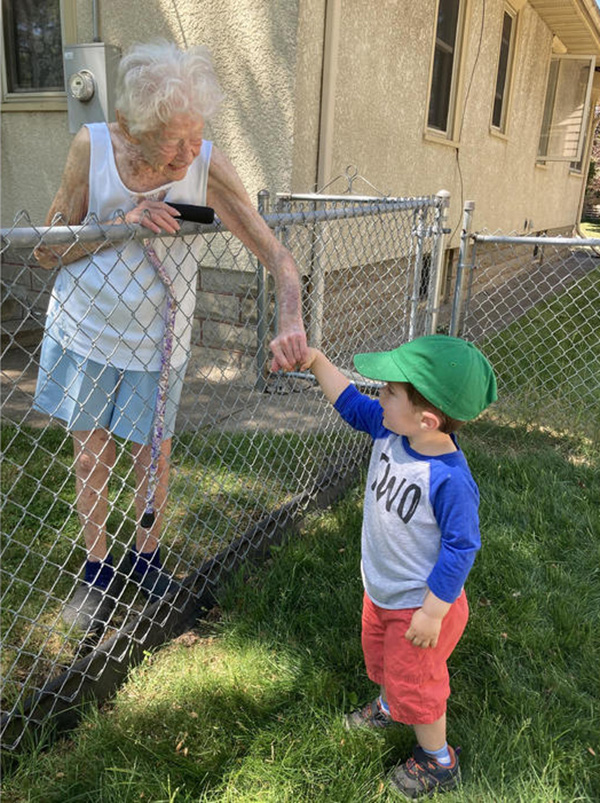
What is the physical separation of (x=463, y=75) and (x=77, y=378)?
6.71m

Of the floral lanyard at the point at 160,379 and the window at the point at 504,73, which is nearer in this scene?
the floral lanyard at the point at 160,379

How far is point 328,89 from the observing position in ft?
15.4

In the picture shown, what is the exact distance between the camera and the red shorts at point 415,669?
174cm

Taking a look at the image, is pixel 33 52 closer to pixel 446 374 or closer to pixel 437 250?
pixel 437 250

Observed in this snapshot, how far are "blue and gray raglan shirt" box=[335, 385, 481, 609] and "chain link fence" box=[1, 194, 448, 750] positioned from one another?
83 centimetres

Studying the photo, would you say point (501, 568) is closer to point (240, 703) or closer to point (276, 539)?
point (276, 539)

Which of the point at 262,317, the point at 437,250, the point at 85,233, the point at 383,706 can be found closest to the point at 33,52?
the point at 262,317

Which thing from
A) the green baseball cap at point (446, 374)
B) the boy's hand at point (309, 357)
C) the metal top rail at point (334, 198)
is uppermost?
the metal top rail at point (334, 198)

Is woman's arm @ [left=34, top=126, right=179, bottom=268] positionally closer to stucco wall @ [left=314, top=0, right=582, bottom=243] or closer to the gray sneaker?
the gray sneaker

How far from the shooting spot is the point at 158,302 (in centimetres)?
211

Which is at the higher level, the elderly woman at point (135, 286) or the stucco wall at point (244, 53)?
the stucco wall at point (244, 53)

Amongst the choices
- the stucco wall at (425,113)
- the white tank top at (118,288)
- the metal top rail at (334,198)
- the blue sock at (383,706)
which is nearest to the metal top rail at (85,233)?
the white tank top at (118,288)

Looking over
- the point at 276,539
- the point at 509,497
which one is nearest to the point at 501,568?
the point at 509,497

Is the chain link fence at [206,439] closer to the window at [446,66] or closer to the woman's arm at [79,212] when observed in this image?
the woman's arm at [79,212]
